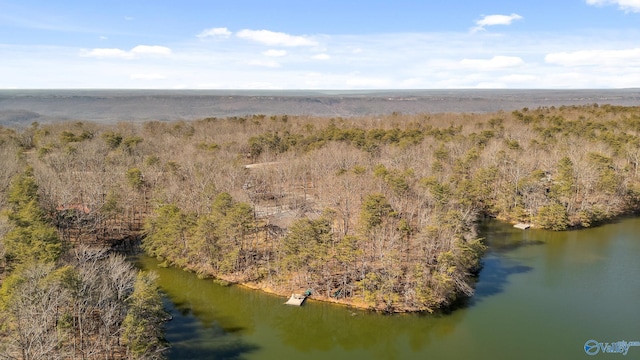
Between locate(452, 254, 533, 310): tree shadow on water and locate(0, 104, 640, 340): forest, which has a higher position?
locate(0, 104, 640, 340): forest

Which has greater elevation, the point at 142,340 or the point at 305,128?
the point at 305,128

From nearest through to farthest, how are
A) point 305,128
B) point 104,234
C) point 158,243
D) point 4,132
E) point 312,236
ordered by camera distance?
point 312,236 → point 158,243 → point 104,234 → point 4,132 → point 305,128

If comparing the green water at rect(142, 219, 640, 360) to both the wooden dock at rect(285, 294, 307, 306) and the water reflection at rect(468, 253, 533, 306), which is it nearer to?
the water reflection at rect(468, 253, 533, 306)

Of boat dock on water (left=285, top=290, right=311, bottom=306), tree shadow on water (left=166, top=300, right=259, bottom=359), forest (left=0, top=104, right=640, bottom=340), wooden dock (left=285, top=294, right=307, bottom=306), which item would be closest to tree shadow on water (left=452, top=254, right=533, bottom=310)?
forest (left=0, top=104, right=640, bottom=340)

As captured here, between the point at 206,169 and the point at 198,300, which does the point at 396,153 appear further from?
the point at 198,300

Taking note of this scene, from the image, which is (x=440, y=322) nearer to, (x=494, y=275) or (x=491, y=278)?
(x=491, y=278)

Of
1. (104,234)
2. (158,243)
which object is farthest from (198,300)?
(104,234)

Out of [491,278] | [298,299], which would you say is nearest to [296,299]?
[298,299]
